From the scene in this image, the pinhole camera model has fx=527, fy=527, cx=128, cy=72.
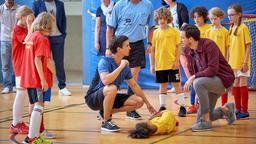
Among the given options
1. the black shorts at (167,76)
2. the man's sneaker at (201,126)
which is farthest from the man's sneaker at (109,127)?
the black shorts at (167,76)

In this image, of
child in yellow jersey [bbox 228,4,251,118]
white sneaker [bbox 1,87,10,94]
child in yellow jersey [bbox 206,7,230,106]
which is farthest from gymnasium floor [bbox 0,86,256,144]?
white sneaker [bbox 1,87,10,94]

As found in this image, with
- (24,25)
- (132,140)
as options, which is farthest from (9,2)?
(132,140)

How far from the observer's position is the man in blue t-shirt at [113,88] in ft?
18.0

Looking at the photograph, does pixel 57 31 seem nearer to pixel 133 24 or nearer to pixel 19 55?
pixel 133 24

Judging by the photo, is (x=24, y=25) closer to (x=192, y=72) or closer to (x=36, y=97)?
(x=36, y=97)

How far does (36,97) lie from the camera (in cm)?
495

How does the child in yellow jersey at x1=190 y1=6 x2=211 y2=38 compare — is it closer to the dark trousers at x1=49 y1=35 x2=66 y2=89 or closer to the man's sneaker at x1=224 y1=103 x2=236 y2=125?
the man's sneaker at x1=224 y1=103 x2=236 y2=125

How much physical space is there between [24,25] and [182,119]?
2.18 meters

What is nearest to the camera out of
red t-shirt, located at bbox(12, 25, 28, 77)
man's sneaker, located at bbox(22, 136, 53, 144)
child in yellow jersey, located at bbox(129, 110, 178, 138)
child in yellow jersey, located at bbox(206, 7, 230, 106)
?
man's sneaker, located at bbox(22, 136, 53, 144)

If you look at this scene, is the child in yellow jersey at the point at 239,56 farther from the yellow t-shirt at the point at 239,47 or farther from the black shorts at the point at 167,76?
the black shorts at the point at 167,76

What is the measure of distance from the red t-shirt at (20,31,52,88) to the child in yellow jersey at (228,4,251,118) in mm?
2602

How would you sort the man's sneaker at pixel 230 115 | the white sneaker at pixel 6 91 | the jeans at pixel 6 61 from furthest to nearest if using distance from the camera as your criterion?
the jeans at pixel 6 61 < the white sneaker at pixel 6 91 < the man's sneaker at pixel 230 115

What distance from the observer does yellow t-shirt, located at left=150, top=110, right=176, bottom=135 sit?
534 cm

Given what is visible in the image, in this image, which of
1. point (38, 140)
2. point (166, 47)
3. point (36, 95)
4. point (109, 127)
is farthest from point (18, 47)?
point (166, 47)
